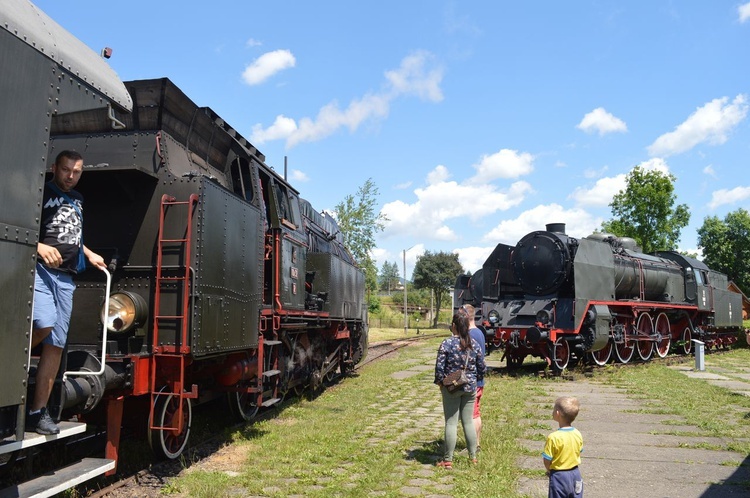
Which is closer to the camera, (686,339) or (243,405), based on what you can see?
(243,405)

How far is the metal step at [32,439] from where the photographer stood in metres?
3.11

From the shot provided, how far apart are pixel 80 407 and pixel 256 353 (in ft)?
10.2

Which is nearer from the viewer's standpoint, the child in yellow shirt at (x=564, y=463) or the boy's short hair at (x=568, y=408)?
the child in yellow shirt at (x=564, y=463)

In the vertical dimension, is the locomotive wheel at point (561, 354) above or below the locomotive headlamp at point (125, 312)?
below

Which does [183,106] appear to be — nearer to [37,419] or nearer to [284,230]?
[284,230]

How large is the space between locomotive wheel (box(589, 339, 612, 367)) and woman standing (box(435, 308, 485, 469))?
32.9ft

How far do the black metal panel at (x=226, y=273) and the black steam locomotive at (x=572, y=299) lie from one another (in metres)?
7.68

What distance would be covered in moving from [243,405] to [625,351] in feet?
40.2

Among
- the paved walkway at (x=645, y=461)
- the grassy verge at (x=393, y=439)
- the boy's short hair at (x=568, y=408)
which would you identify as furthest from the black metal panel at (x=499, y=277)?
the boy's short hair at (x=568, y=408)

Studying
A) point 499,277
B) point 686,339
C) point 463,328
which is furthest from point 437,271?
point 463,328

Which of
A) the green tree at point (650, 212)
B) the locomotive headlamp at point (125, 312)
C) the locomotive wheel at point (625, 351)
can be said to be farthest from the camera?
the green tree at point (650, 212)

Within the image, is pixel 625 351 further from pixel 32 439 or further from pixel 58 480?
pixel 32 439

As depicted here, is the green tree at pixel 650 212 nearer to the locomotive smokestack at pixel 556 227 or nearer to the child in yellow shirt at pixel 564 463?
the locomotive smokestack at pixel 556 227

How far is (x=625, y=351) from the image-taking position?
54.3 feet
